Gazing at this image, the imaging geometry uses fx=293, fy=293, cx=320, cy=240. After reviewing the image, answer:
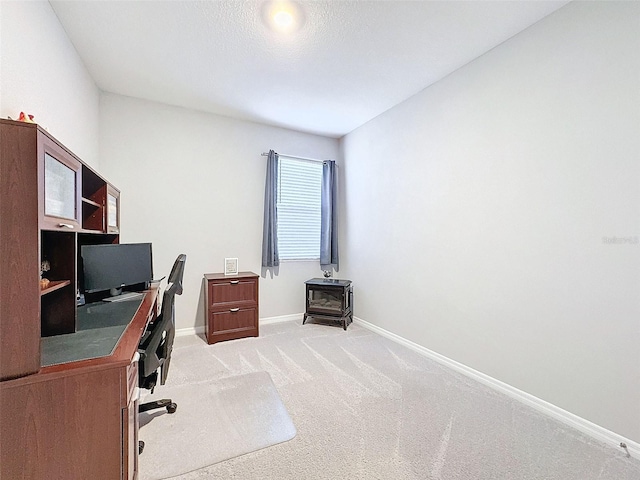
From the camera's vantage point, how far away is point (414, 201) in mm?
3193

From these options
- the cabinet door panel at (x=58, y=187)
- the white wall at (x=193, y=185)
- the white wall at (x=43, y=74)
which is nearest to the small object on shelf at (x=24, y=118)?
the white wall at (x=43, y=74)

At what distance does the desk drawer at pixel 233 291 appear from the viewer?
3332 mm

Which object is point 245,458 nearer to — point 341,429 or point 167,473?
point 167,473

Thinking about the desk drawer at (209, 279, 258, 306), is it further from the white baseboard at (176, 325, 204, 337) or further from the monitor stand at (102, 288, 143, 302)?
the monitor stand at (102, 288, 143, 302)

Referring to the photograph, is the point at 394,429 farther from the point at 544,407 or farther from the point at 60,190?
the point at 60,190

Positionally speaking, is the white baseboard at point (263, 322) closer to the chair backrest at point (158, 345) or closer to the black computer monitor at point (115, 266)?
the black computer monitor at point (115, 266)

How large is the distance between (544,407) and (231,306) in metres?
2.97

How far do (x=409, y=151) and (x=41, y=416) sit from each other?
11.1 ft

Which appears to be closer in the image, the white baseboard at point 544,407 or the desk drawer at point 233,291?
the white baseboard at point 544,407

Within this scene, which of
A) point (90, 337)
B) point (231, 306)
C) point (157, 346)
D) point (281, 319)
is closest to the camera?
point (90, 337)

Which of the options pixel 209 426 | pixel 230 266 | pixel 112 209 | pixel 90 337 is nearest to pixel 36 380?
pixel 90 337

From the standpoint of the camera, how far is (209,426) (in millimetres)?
1884

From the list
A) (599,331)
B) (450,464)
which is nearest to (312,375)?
(450,464)

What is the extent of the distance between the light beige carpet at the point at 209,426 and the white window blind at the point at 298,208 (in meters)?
2.14
